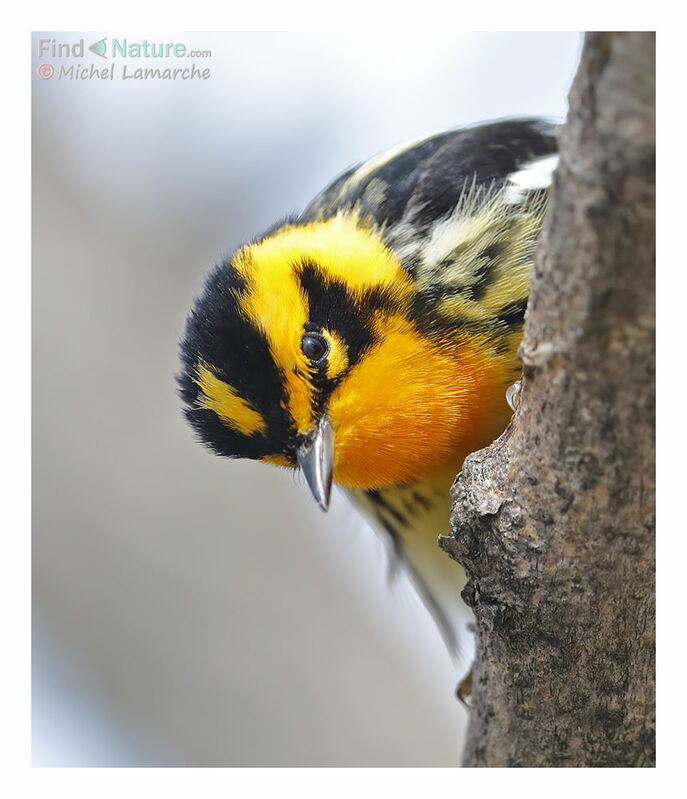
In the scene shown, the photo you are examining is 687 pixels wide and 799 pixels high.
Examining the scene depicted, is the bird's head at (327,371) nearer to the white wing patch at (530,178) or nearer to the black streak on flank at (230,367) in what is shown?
the black streak on flank at (230,367)

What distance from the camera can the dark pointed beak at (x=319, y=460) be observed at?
3.80 ft

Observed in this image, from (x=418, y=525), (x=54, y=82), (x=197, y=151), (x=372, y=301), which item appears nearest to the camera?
(x=372, y=301)

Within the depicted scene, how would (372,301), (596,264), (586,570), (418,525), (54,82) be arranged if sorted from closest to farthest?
(596,264) < (586,570) < (372,301) < (54,82) < (418,525)

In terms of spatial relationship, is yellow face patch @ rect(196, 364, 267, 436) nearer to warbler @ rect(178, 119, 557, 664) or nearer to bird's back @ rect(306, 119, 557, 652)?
warbler @ rect(178, 119, 557, 664)

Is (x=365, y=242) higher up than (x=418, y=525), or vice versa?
(x=365, y=242)

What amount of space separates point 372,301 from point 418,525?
514 millimetres

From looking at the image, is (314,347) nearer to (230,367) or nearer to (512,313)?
(230,367)

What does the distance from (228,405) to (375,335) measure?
251mm

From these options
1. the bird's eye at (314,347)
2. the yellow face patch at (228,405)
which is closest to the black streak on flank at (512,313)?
the bird's eye at (314,347)

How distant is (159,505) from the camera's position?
2.15 metres

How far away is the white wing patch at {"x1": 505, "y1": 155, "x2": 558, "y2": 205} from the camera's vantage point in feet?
4.50

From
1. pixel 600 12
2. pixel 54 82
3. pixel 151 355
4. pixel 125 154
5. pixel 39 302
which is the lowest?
pixel 151 355

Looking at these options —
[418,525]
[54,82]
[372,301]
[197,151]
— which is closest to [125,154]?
[197,151]
